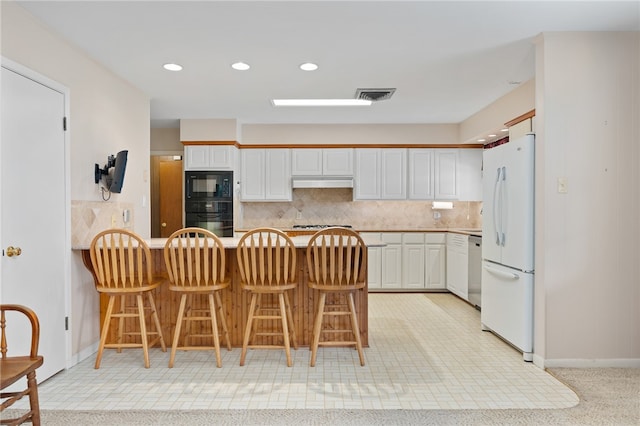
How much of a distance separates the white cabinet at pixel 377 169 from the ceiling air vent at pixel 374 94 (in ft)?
4.89

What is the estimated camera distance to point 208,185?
5609mm

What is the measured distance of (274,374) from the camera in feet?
9.51

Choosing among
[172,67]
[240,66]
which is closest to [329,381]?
[240,66]

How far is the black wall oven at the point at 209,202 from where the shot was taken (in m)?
5.58

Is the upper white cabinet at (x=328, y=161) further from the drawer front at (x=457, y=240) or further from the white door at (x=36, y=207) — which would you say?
the white door at (x=36, y=207)

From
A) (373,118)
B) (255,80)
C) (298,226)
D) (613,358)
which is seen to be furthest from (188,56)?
(613,358)

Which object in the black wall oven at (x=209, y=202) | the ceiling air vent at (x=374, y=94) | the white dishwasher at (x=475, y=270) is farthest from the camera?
the black wall oven at (x=209, y=202)

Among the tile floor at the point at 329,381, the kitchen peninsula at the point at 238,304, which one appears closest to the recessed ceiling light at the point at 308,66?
the kitchen peninsula at the point at 238,304

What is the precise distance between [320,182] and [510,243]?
313cm

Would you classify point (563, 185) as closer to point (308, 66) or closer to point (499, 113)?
point (499, 113)

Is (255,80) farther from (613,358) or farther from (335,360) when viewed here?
(613,358)

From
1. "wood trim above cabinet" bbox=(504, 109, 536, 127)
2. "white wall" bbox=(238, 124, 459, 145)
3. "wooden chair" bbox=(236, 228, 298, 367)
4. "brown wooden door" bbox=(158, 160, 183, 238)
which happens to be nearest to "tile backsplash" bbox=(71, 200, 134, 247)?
"wooden chair" bbox=(236, 228, 298, 367)

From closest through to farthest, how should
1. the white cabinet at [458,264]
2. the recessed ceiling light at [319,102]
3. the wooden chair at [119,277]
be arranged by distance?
1. the wooden chair at [119,277]
2. the recessed ceiling light at [319,102]
3. the white cabinet at [458,264]

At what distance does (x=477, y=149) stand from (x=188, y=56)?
4.34 metres
